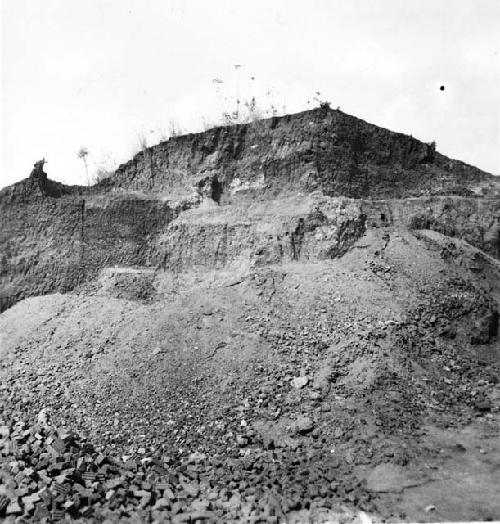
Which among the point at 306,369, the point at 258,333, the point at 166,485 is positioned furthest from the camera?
the point at 258,333

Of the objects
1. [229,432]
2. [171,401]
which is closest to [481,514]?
[229,432]

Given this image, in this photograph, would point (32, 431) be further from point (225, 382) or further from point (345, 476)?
point (345, 476)

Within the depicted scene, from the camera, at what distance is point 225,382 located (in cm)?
868

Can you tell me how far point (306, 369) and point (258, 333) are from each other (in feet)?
4.13

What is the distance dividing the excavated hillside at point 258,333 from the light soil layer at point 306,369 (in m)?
0.04

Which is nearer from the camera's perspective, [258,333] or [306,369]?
[306,369]

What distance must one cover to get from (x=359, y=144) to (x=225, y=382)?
8150 mm

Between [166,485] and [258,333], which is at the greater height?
[258,333]

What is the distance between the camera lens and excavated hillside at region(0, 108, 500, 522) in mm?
6586

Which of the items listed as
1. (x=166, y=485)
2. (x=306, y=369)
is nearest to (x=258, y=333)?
(x=306, y=369)

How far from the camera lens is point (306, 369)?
8.63 m

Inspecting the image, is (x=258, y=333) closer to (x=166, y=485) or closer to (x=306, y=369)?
(x=306, y=369)

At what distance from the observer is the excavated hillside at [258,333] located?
659 cm

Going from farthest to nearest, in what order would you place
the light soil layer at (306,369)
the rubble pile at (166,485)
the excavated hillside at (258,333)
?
the light soil layer at (306,369), the excavated hillside at (258,333), the rubble pile at (166,485)
